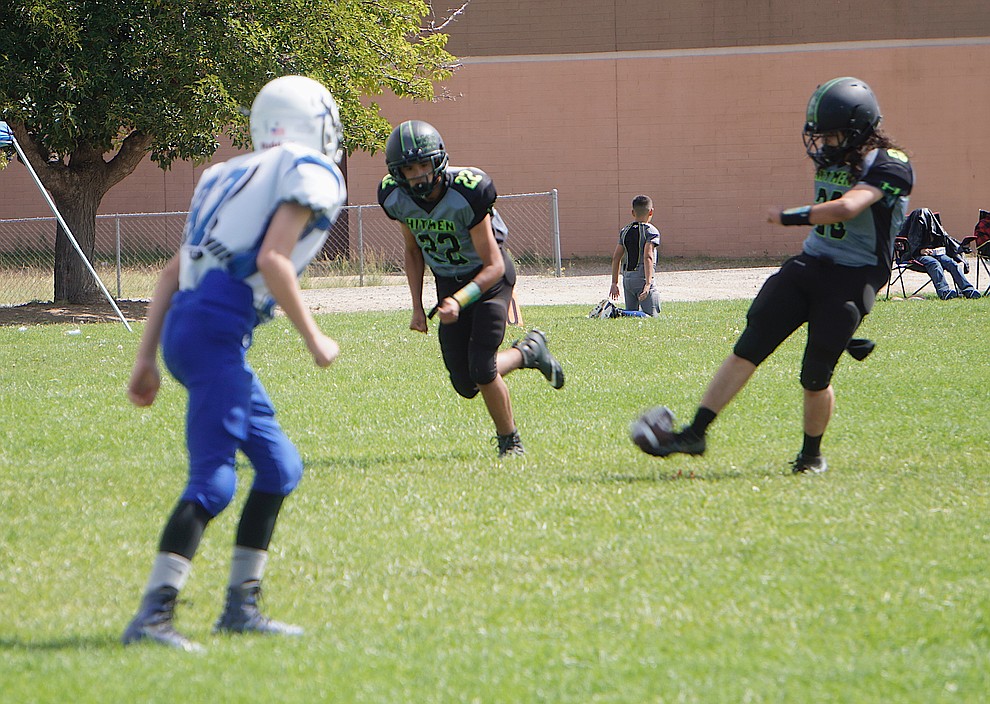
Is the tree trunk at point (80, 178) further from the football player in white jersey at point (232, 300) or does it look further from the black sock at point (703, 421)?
the football player in white jersey at point (232, 300)

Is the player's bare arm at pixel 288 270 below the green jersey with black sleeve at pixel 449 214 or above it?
above

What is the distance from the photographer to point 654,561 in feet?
15.3

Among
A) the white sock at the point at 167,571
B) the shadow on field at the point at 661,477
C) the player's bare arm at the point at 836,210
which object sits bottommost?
the shadow on field at the point at 661,477

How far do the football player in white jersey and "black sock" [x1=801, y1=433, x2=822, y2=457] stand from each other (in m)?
3.34

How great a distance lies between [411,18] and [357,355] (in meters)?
8.12

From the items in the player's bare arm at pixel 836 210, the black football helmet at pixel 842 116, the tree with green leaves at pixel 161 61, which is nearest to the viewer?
the player's bare arm at pixel 836 210

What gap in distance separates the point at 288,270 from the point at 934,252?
15.0 meters

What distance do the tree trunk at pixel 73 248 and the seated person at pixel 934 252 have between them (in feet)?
39.4

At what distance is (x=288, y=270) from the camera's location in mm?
3576

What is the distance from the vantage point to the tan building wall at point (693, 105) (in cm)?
2634

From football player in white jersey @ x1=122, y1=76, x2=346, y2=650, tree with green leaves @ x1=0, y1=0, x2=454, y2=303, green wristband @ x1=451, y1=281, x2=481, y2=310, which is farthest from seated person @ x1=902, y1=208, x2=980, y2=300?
football player in white jersey @ x1=122, y1=76, x2=346, y2=650

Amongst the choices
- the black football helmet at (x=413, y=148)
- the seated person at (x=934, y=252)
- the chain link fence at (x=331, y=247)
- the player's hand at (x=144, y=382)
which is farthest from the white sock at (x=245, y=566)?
the chain link fence at (x=331, y=247)

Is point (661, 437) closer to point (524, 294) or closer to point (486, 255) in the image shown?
point (486, 255)

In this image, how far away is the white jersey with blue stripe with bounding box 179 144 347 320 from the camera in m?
3.63
